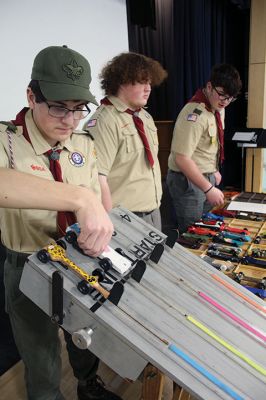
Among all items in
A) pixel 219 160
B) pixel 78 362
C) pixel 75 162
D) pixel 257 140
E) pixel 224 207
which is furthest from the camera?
pixel 257 140

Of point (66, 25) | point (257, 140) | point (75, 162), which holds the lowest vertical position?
point (257, 140)

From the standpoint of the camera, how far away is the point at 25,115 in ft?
3.65

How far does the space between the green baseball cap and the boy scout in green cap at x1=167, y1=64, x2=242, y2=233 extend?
50.3 inches

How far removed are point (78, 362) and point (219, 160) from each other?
1681 mm

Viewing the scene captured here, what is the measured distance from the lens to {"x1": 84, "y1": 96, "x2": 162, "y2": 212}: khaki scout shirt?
1.73 metres

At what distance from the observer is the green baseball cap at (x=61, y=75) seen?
95cm

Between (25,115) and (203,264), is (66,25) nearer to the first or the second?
(25,115)

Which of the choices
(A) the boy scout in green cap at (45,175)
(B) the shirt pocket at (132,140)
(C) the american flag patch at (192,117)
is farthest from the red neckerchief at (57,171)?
(C) the american flag patch at (192,117)

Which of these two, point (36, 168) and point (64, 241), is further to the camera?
point (36, 168)

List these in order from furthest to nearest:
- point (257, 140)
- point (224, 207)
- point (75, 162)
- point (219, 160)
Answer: point (257, 140), point (219, 160), point (224, 207), point (75, 162)

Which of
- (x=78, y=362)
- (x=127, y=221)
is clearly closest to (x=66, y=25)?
(x=127, y=221)

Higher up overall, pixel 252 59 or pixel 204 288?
pixel 252 59

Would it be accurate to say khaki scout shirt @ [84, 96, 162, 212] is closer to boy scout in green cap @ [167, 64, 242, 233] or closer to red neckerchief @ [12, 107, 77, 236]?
boy scout in green cap @ [167, 64, 242, 233]

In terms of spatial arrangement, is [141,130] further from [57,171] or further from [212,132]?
[57,171]
